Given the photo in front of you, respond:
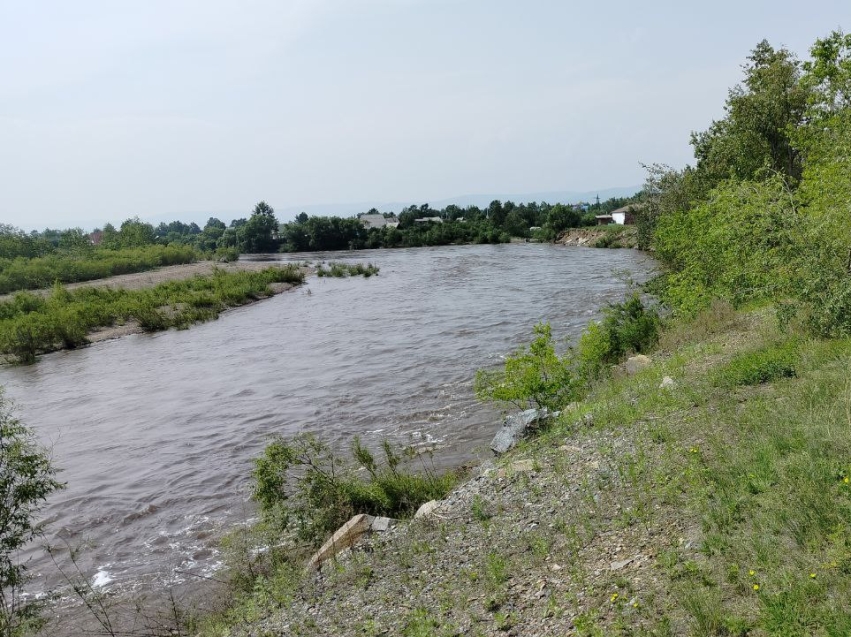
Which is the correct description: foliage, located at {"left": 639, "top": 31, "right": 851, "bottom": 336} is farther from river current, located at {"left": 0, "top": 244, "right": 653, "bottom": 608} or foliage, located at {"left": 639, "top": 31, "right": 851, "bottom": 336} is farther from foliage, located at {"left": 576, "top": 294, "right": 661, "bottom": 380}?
river current, located at {"left": 0, "top": 244, "right": 653, "bottom": 608}

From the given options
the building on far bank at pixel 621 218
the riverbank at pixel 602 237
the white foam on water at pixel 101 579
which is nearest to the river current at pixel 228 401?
the white foam on water at pixel 101 579

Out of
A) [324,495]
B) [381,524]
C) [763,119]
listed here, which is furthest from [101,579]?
[763,119]

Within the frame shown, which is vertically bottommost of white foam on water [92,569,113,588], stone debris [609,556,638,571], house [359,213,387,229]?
white foam on water [92,569,113,588]

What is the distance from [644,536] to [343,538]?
498cm

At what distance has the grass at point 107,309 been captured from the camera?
3622cm

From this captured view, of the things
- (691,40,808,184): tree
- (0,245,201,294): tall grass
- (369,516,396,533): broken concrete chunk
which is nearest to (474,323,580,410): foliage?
(369,516,396,533): broken concrete chunk

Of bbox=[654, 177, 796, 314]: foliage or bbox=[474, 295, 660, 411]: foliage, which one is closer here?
bbox=[654, 177, 796, 314]: foliage

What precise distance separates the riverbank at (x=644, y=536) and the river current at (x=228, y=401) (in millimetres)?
3979

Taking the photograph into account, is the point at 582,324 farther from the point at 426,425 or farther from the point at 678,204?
the point at 678,204

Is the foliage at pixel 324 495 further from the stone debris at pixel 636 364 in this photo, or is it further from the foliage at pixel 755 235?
the foliage at pixel 755 235

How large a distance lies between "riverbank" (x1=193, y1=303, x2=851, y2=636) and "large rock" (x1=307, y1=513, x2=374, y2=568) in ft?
1.07

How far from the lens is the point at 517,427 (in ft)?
43.0

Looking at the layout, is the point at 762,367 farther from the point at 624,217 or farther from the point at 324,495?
the point at 624,217

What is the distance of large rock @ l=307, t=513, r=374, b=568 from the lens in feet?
30.2
